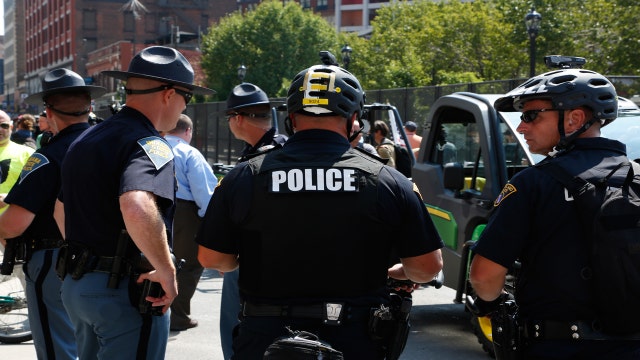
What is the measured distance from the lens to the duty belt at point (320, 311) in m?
2.94

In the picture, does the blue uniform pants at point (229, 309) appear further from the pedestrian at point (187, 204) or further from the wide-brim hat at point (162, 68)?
the pedestrian at point (187, 204)

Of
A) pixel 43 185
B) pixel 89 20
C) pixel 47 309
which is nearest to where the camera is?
pixel 43 185

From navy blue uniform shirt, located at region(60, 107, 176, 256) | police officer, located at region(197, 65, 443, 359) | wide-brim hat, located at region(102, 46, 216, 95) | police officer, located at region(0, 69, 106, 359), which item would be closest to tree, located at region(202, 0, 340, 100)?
police officer, located at region(0, 69, 106, 359)

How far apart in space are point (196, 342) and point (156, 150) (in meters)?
4.00

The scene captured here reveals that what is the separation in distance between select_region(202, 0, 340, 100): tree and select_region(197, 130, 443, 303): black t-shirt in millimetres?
54563

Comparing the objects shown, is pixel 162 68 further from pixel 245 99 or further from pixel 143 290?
pixel 245 99

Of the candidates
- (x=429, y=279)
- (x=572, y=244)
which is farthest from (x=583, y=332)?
(x=429, y=279)

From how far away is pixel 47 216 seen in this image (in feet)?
15.9

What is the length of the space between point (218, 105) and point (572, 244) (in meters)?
23.5

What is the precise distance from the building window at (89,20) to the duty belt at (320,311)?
9251 cm

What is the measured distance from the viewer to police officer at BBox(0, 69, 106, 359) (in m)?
4.58

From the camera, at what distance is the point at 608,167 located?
3088mm

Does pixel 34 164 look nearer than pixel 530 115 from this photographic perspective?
No

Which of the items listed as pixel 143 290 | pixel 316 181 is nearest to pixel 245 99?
pixel 143 290
